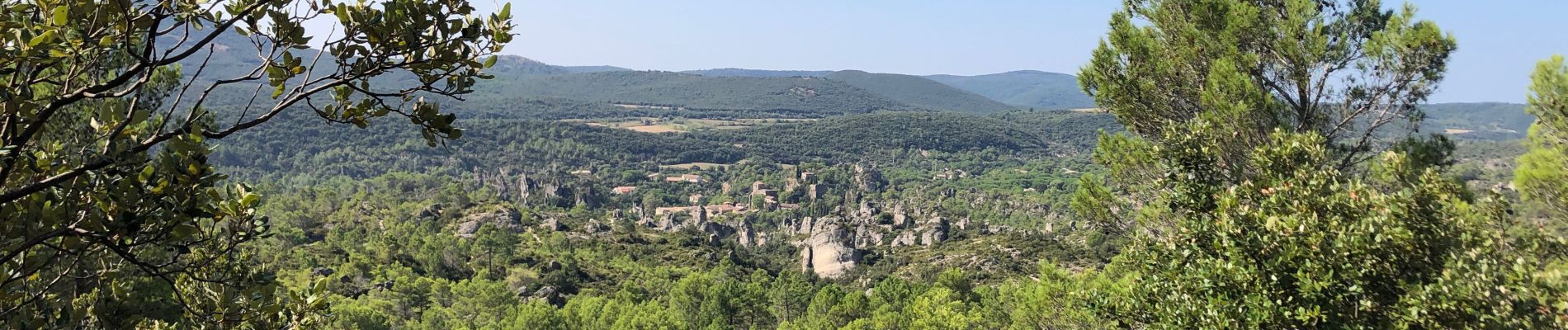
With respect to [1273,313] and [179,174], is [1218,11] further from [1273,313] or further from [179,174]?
[179,174]

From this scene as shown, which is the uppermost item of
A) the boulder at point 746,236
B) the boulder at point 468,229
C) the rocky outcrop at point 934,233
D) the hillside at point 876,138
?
the boulder at point 468,229

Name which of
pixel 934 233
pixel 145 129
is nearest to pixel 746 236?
pixel 934 233

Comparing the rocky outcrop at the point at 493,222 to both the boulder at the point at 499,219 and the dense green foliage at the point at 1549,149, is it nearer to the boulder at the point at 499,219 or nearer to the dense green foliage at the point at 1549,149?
the boulder at the point at 499,219

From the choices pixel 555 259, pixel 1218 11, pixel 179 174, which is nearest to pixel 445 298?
pixel 555 259

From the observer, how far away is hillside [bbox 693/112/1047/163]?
171625mm

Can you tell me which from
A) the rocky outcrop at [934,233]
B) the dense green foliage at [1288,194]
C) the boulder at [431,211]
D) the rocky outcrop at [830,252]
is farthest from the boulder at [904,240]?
the dense green foliage at [1288,194]

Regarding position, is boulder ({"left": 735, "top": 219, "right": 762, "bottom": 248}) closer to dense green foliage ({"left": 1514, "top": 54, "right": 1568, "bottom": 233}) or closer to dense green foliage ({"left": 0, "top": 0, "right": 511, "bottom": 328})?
dense green foliage ({"left": 1514, "top": 54, "right": 1568, "bottom": 233})

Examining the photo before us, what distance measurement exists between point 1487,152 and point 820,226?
111 metres

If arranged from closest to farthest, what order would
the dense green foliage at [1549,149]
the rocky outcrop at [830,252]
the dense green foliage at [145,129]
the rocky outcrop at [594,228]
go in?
the dense green foliage at [145,129] → the dense green foliage at [1549,149] → the rocky outcrop at [830,252] → the rocky outcrop at [594,228]

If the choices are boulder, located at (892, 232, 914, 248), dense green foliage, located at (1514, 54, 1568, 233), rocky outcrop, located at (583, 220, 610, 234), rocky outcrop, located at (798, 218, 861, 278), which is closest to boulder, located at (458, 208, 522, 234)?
rocky outcrop, located at (583, 220, 610, 234)

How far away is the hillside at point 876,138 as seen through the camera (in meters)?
172

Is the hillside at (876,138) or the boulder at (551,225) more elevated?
the boulder at (551,225)

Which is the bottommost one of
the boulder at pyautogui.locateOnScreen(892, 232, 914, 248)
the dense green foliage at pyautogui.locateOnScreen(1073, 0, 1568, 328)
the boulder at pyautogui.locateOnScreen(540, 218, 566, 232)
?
the boulder at pyautogui.locateOnScreen(892, 232, 914, 248)

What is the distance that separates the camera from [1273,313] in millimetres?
4301
